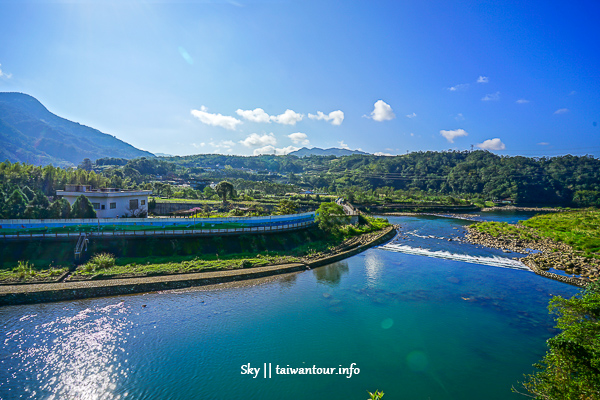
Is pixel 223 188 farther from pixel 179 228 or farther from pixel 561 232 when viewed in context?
pixel 561 232

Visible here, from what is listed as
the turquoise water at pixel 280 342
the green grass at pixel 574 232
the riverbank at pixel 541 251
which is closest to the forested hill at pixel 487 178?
the green grass at pixel 574 232

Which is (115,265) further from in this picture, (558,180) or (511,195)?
(558,180)

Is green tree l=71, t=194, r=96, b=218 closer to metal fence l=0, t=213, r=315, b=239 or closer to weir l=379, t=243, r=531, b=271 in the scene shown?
metal fence l=0, t=213, r=315, b=239

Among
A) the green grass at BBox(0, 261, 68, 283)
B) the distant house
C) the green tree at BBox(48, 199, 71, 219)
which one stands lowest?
the green grass at BBox(0, 261, 68, 283)

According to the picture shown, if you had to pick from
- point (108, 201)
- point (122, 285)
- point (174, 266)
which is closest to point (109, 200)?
point (108, 201)

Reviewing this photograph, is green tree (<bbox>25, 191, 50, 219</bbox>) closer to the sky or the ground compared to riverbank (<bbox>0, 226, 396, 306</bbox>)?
closer to the sky

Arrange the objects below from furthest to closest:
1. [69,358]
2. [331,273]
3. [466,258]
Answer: [466,258]
[331,273]
[69,358]

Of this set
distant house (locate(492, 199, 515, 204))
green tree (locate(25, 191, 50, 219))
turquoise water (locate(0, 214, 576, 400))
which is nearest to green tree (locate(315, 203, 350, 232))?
Answer: turquoise water (locate(0, 214, 576, 400))
